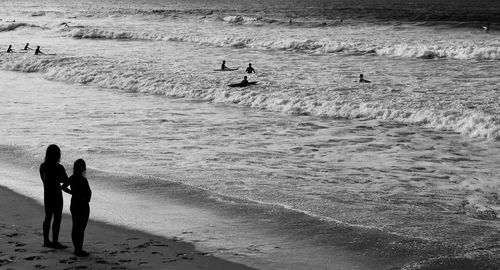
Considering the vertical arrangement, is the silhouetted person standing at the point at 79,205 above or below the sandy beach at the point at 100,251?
above

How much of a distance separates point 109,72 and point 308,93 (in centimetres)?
1018

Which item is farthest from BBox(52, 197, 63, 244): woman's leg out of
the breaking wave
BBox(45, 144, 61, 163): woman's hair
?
the breaking wave

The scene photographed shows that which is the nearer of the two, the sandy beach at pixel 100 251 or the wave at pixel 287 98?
the sandy beach at pixel 100 251

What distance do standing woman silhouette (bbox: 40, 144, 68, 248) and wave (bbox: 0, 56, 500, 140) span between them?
11279 mm

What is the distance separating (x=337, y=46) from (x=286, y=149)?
23394 mm

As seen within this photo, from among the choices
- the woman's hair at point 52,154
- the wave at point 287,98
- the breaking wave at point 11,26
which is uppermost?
the breaking wave at point 11,26

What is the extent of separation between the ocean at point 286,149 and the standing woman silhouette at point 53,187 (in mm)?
1419

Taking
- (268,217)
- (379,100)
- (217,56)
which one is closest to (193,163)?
(268,217)

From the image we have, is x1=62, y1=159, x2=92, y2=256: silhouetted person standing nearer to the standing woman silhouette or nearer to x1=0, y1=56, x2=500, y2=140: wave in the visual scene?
the standing woman silhouette

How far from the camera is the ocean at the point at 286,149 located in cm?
857

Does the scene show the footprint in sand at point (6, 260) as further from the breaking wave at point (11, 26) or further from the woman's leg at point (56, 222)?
the breaking wave at point (11, 26)

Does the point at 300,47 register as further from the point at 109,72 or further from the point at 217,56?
the point at 109,72

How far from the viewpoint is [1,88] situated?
24422mm

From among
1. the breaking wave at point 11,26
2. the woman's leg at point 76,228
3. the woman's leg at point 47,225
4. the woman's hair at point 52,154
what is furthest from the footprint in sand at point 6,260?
the breaking wave at point 11,26
